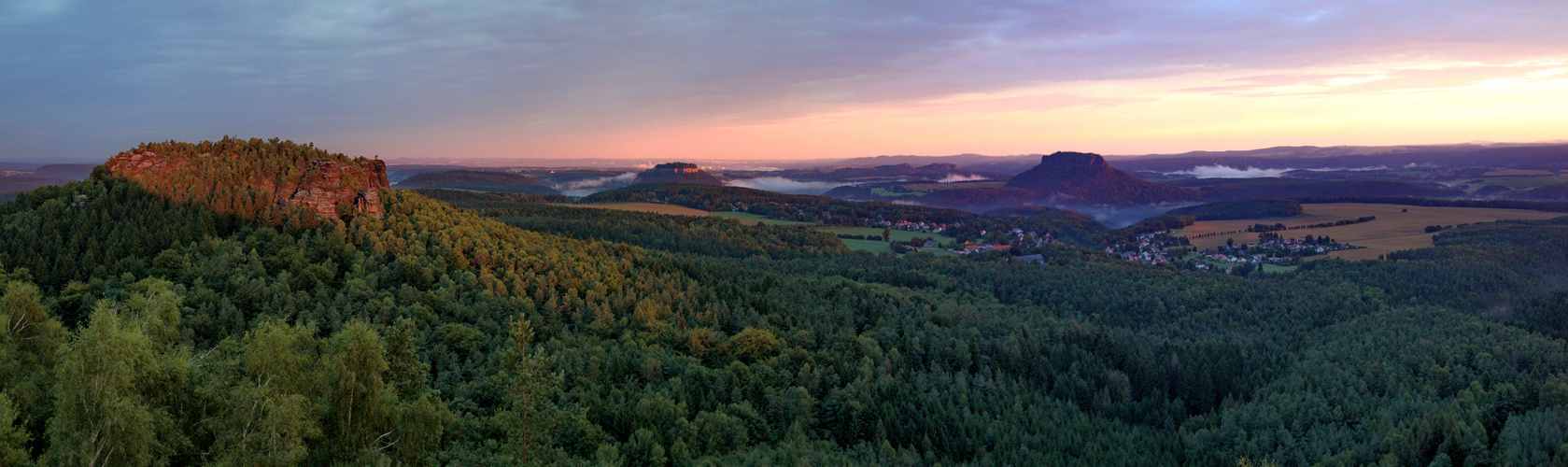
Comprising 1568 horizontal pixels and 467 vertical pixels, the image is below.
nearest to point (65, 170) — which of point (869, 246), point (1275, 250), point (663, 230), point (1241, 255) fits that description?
point (663, 230)

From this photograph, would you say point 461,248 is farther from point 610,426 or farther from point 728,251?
point 728,251

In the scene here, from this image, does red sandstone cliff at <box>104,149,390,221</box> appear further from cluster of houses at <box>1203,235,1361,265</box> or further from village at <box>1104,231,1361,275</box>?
Answer: cluster of houses at <box>1203,235,1361,265</box>

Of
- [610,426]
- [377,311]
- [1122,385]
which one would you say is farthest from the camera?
[1122,385]

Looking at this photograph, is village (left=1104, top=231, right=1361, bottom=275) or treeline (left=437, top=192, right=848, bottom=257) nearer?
treeline (left=437, top=192, right=848, bottom=257)

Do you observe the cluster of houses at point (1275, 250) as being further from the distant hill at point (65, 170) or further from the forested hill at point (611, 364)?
the distant hill at point (65, 170)

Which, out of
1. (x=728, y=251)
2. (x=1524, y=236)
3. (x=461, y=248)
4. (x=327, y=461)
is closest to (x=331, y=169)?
(x=461, y=248)

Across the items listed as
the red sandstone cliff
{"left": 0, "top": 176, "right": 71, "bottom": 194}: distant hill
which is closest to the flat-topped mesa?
the red sandstone cliff

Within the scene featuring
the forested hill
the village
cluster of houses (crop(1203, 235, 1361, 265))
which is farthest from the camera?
cluster of houses (crop(1203, 235, 1361, 265))

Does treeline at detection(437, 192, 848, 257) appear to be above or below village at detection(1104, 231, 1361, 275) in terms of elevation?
above
